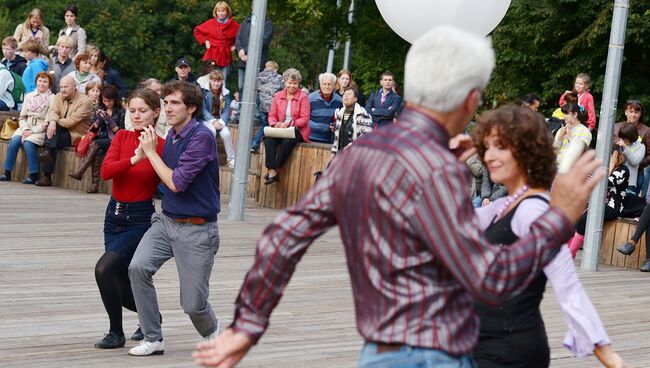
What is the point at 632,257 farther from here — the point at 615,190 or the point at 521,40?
the point at 521,40

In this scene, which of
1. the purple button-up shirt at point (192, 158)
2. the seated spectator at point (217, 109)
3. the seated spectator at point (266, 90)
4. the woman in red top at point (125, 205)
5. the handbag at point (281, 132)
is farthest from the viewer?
the seated spectator at point (266, 90)

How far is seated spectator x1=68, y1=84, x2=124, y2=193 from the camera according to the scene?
57.5ft

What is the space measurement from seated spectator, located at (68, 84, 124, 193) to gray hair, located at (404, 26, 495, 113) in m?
14.3

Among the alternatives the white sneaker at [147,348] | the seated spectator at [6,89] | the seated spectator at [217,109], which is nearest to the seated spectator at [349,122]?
the seated spectator at [217,109]

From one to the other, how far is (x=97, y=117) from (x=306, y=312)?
8.30m

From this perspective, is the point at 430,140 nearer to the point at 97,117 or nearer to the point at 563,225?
the point at 563,225

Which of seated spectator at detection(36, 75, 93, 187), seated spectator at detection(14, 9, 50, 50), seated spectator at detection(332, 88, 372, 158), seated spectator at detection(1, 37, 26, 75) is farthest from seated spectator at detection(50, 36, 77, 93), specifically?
seated spectator at detection(332, 88, 372, 158)

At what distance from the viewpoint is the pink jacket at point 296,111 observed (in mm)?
17688

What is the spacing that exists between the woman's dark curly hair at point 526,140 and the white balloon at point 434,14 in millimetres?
3565

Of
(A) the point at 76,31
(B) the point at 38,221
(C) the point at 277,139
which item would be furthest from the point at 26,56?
(B) the point at 38,221

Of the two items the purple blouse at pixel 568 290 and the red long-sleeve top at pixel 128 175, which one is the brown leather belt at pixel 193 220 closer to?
the red long-sleeve top at pixel 128 175

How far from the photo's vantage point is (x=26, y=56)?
20.8 metres

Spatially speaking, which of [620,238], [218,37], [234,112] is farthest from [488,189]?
[218,37]

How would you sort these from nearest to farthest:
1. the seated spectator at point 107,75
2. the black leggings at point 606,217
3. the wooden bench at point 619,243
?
the black leggings at point 606,217
the wooden bench at point 619,243
the seated spectator at point 107,75
